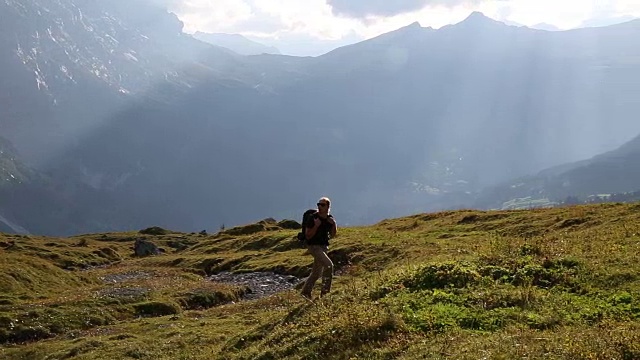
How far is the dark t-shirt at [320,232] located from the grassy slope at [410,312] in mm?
2249

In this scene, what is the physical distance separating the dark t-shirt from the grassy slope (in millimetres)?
2249

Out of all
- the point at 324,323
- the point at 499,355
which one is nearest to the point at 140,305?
the point at 324,323

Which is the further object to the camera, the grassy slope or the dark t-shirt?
the dark t-shirt

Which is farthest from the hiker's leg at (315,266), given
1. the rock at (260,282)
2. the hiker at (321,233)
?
the rock at (260,282)

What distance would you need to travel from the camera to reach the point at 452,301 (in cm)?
1828

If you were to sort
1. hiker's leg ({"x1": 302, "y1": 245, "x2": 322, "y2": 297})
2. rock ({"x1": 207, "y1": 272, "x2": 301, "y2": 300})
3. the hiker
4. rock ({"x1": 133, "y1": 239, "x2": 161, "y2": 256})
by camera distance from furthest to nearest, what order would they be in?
rock ({"x1": 133, "y1": 239, "x2": 161, "y2": 256}) < rock ({"x1": 207, "y1": 272, "x2": 301, "y2": 300}) < hiker's leg ({"x1": 302, "y1": 245, "x2": 322, "y2": 297}) < the hiker

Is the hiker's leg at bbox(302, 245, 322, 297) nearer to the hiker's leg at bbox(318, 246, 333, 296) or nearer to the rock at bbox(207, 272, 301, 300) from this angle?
the hiker's leg at bbox(318, 246, 333, 296)

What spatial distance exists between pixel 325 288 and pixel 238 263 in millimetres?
41325

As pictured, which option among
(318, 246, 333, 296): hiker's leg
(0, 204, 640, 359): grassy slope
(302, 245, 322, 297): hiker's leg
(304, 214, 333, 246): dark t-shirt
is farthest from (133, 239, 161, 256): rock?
(304, 214, 333, 246): dark t-shirt

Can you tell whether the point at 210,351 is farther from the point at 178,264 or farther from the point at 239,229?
the point at 239,229

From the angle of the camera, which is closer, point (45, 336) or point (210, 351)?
point (210, 351)

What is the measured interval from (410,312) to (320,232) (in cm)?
632

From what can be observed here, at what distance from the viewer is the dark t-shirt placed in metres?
22.7

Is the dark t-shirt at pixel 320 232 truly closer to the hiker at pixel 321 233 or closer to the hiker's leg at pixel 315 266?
the hiker at pixel 321 233
